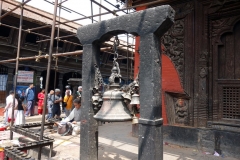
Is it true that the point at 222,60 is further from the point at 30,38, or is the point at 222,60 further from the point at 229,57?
the point at 30,38

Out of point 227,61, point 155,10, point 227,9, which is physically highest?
point 227,9

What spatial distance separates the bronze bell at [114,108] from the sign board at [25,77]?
1054 centimetres

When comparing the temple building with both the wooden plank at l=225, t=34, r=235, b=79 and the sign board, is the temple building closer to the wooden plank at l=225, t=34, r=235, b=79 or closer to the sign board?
the wooden plank at l=225, t=34, r=235, b=79

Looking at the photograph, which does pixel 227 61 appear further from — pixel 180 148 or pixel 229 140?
pixel 180 148

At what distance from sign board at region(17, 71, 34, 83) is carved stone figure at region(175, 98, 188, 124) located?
32.6 ft

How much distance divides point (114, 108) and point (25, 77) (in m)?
10.8

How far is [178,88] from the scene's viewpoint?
553 centimetres

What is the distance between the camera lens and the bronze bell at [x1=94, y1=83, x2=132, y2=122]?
2.75m

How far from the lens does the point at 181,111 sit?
5.52 m

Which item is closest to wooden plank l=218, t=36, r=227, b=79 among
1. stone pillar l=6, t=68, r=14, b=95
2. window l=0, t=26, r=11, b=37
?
stone pillar l=6, t=68, r=14, b=95

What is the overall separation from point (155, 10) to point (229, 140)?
3859 mm

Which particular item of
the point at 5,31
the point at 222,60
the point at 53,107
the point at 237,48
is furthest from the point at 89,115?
the point at 5,31

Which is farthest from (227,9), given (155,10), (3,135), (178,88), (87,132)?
(3,135)

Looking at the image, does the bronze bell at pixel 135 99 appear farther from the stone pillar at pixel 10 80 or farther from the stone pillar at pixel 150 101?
the stone pillar at pixel 10 80
